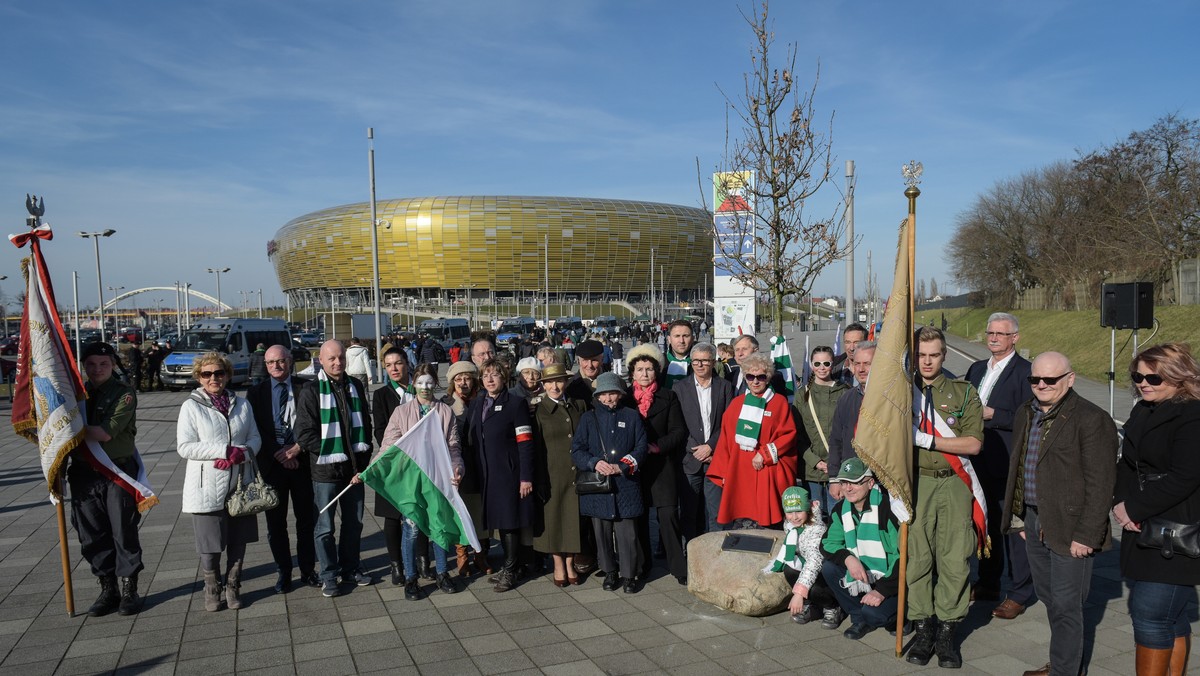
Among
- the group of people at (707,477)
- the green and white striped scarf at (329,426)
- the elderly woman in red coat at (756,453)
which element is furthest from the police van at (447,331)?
the elderly woman in red coat at (756,453)

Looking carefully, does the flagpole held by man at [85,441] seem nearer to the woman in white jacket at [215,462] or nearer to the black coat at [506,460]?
the woman in white jacket at [215,462]

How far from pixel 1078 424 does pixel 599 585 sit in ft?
11.3

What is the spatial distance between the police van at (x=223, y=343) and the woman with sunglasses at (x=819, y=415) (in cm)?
2149

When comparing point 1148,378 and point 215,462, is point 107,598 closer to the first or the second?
point 215,462

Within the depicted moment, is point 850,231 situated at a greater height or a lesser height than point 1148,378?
greater

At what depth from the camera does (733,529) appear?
5.87 meters

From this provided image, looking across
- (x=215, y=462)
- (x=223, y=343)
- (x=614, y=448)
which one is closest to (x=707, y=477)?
(x=614, y=448)

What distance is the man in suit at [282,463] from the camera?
570cm

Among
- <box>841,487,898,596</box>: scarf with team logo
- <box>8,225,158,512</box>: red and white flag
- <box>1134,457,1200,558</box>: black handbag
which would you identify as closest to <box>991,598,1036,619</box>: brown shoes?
<box>841,487,898,596</box>: scarf with team logo

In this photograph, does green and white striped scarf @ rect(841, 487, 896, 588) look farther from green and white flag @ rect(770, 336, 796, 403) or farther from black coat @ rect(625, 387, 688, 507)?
green and white flag @ rect(770, 336, 796, 403)

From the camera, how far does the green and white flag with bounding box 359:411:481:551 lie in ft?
18.6

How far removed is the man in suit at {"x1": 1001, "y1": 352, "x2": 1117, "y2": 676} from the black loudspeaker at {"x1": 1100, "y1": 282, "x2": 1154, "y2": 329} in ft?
33.8

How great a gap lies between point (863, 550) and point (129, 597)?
16.0 ft

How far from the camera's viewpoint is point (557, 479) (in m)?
5.93
